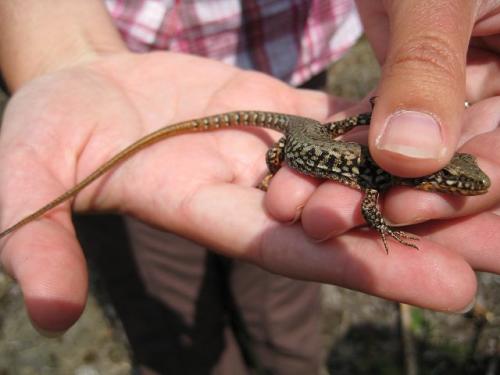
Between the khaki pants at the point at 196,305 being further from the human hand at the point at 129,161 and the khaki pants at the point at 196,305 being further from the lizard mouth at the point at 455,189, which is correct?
the lizard mouth at the point at 455,189

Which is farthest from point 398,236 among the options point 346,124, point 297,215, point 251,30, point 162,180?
point 251,30

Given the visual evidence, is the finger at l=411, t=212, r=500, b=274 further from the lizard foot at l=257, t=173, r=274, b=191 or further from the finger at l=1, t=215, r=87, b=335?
the finger at l=1, t=215, r=87, b=335

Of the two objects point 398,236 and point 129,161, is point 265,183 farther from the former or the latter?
point 398,236

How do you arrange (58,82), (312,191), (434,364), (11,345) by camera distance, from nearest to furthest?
(312,191) < (58,82) < (434,364) < (11,345)

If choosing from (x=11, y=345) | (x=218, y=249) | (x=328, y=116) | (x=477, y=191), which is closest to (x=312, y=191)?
(x=218, y=249)

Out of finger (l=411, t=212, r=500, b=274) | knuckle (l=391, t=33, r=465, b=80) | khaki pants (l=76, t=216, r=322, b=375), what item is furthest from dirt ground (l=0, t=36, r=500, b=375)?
knuckle (l=391, t=33, r=465, b=80)

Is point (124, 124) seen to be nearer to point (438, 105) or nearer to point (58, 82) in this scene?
point (58, 82)

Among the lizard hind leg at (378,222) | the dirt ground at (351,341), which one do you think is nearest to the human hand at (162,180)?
the lizard hind leg at (378,222)
